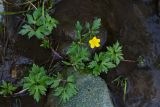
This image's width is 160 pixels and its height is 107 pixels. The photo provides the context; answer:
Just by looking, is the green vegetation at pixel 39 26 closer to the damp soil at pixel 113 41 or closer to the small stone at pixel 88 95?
the damp soil at pixel 113 41

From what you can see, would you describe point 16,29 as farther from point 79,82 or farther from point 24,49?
point 79,82

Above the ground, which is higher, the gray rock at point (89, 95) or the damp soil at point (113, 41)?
the damp soil at point (113, 41)

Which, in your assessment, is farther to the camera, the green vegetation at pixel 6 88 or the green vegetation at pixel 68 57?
the green vegetation at pixel 6 88

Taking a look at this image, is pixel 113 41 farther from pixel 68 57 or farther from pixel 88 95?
pixel 88 95

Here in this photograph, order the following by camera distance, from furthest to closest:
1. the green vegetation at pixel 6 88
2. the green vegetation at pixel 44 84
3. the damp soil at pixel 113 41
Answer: the damp soil at pixel 113 41 < the green vegetation at pixel 6 88 < the green vegetation at pixel 44 84

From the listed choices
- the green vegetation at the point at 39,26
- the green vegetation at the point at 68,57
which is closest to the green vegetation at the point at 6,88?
the green vegetation at the point at 68,57

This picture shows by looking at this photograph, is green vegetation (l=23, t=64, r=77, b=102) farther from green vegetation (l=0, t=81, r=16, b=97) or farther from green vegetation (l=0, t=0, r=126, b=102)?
green vegetation (l=0, t=81, r=16, b=97)

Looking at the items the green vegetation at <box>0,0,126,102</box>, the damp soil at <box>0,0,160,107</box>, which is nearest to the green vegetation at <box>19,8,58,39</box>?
the green vegetation at <box>0,0,126,102</box>
